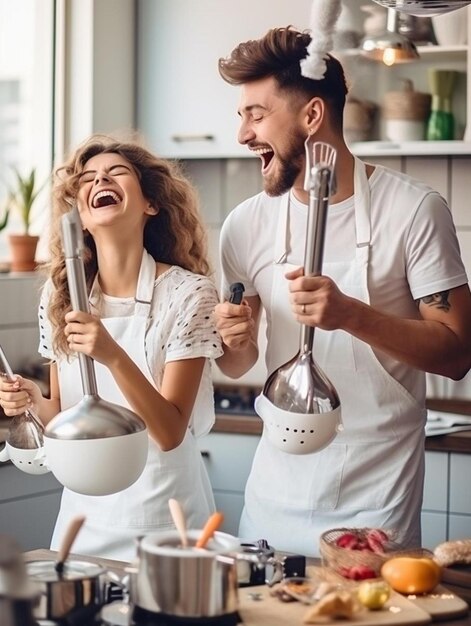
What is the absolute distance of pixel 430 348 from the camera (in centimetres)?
184

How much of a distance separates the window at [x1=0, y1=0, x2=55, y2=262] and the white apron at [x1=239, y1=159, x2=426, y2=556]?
5.46 ft

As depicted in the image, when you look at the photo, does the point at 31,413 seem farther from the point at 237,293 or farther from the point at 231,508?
the point at 231,508

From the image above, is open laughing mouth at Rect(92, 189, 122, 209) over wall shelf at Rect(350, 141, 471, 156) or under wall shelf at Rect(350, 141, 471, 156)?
under

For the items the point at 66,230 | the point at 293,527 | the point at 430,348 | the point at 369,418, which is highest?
the point at 66,230

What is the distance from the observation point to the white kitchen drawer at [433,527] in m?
2.93

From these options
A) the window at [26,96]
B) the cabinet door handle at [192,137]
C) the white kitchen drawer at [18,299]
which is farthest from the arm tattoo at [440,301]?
the window at [26,96]

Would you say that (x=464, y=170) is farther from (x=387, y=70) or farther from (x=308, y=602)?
(x=308, y=602)

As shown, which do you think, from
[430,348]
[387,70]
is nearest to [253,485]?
[430,348]

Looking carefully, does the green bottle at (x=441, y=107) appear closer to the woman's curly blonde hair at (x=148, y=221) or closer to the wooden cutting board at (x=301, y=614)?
the woman's curly blonde hair at (x=148, y=221)

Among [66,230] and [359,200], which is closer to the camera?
[66,230]

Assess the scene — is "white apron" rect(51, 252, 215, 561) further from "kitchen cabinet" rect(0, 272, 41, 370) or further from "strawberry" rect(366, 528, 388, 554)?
"kitchen cabinet" rect(0, 272, 41, 370)

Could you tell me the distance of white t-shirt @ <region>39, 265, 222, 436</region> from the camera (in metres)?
1.94

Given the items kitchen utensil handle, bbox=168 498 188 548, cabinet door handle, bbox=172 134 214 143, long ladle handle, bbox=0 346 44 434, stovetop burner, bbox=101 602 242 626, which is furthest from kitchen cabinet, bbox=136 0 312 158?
stovetop burner, bbox=101 602 242 626

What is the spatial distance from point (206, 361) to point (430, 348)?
1.33ft
